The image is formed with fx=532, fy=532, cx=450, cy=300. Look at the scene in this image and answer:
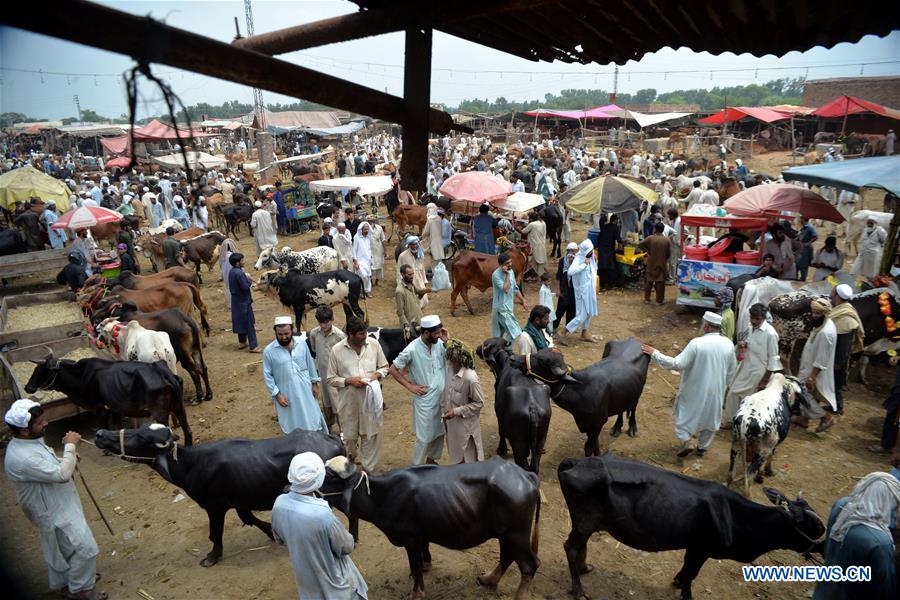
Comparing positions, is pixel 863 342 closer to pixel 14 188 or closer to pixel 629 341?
pixel 629 341

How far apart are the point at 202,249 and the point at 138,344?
781 centimetres

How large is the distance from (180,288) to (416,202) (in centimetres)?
934

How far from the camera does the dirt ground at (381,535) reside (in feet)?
15.9

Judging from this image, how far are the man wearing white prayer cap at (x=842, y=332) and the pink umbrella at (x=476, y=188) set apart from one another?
752 centimetres

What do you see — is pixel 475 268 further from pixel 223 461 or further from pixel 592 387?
pixel 223 461

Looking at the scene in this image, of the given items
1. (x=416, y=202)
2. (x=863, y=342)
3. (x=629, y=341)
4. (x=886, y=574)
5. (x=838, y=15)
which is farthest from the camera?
(x=416, y=202)

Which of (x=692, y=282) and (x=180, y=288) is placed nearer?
(x=180, y=288)

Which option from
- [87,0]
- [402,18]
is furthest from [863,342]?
[87,0]

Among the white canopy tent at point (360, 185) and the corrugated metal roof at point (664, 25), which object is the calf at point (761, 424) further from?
the white canopy tent at point (360, 185)

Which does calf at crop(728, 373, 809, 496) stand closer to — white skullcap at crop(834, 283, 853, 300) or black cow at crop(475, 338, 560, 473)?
black cow at crop(475, 338, 560, 473)

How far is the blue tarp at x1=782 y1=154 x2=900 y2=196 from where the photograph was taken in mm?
8789

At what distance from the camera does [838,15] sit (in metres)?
2.81

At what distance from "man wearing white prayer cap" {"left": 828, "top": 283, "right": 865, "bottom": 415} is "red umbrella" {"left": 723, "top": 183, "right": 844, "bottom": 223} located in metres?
3.35

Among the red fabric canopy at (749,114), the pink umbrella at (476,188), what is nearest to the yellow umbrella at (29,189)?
the pink umbrella at (476,188)
